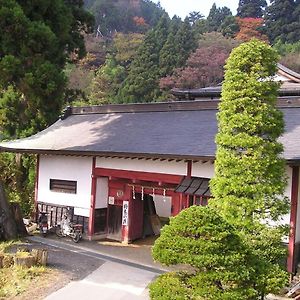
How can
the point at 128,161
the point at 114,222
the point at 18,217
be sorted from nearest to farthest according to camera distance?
the point at 128,161 < the point at 18,217 < the point at 114,222

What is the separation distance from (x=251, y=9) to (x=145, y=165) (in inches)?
1875

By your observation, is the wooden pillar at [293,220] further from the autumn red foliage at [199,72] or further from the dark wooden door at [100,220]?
the autumn red foliage at [199,72]

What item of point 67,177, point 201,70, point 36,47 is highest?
point 201,70

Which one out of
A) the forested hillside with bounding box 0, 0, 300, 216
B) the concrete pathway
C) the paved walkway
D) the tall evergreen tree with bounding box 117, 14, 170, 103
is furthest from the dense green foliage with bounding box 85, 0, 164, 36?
the concrete pathway

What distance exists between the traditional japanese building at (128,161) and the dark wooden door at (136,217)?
1.3 inches

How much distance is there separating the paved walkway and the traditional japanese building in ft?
6.40

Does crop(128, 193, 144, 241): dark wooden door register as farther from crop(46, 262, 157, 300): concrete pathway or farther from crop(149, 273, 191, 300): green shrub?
crop(149, 273, 191, 300): green shrub

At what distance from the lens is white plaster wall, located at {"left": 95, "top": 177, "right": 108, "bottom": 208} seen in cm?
1450

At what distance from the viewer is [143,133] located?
1422 cm

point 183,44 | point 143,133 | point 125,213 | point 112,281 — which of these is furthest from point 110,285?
point 183,44

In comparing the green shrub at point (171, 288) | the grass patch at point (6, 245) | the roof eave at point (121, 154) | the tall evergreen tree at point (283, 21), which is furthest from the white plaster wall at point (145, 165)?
the tall evergreen tree at point (283, 21)

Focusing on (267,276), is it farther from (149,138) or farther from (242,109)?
(149,138)

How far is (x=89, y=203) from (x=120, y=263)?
336 cm

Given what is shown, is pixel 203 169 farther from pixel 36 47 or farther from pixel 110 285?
pixel 36 47
